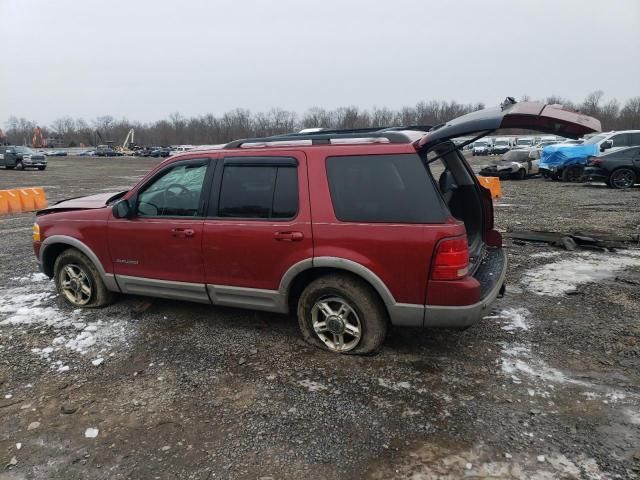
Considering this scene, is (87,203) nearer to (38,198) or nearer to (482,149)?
(38,198)

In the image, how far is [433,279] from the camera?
140 inches

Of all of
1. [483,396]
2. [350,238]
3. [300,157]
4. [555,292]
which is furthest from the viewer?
[555,292]

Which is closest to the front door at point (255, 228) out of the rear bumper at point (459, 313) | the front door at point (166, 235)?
the front door at point (166, 235)

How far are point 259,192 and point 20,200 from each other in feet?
42.4

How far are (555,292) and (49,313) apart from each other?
19.0 feet

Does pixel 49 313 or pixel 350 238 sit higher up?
pixel 350 238

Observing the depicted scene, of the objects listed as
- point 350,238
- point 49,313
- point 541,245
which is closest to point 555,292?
point 541,245

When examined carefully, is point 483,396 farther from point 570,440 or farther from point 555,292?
point 555,292

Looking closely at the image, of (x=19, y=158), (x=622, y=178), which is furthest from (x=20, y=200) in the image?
(x=19, y=158)

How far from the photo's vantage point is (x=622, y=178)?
53.9 ft

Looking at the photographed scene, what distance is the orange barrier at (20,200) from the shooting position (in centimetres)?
1362

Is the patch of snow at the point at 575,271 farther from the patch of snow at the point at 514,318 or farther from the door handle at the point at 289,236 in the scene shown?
the door handle at the point at 289,236

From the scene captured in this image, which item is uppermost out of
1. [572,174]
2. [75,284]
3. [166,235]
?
[166,235]

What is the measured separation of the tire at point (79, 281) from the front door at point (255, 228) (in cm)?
158
